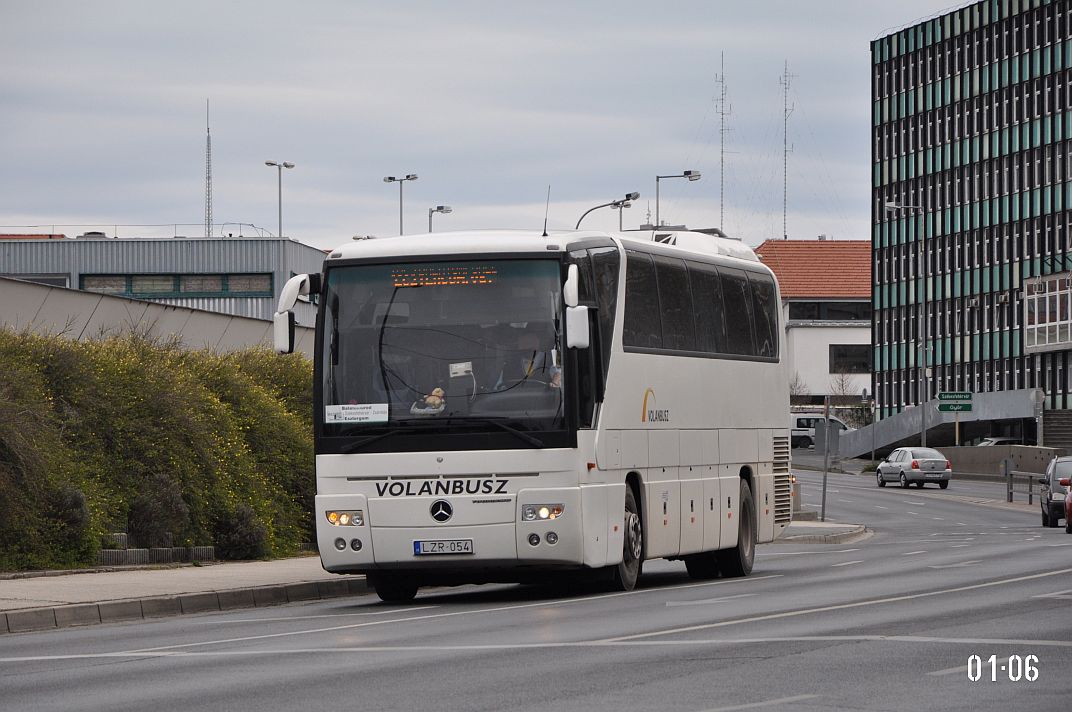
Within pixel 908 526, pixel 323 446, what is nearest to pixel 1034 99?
pixel 908 526

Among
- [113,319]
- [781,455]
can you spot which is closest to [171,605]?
[781,455]

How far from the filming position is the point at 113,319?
1387 inches

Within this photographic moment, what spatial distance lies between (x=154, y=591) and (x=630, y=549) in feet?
16.8

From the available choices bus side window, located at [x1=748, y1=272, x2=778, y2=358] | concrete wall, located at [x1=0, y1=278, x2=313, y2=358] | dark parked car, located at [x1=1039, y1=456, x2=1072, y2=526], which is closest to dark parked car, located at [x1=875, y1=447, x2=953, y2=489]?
dark parked car, located at [x1=1039, y1=456, x2=1072, y2=526]

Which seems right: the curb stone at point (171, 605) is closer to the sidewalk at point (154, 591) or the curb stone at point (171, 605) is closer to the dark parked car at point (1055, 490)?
the sidewalk at point (154, 591)

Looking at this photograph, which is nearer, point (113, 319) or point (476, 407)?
point (476, 407)

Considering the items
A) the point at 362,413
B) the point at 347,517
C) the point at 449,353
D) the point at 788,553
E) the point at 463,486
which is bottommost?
the point at 788,553

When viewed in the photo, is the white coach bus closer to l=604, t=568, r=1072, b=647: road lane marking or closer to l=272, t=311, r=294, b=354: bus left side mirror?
l=272, t=311, r=294, b=354: bus left side mirror

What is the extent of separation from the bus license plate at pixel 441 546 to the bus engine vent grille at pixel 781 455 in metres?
8.10

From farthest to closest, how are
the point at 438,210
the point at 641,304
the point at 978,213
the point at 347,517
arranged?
the point at 978,213
the point at 438,210
the point at 641,304
the point at 347,517

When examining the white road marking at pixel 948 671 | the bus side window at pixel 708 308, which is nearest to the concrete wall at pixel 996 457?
the bus side window at pixel 708 308

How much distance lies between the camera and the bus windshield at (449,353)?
62.6 ft

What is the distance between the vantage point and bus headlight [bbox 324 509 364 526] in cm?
1920

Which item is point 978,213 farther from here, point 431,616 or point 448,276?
point 431,616
